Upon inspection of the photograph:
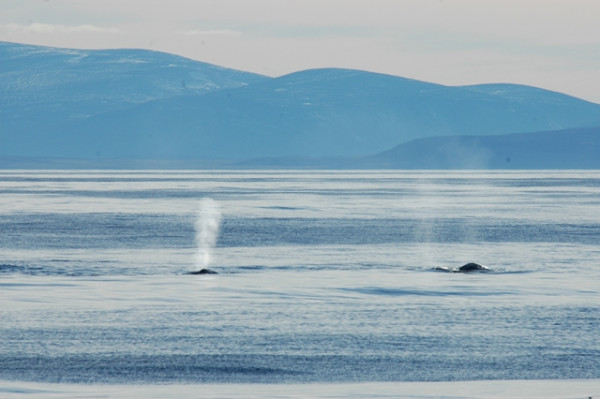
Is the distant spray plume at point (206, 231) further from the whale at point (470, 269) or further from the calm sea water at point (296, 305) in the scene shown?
the whale at point (470, 269)

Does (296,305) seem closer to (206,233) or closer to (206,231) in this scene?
(206,233)

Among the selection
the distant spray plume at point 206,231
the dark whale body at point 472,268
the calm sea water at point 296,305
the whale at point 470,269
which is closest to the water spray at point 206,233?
the distant spray plume at point 206,231

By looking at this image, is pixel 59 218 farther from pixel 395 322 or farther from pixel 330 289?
pixel 395 322

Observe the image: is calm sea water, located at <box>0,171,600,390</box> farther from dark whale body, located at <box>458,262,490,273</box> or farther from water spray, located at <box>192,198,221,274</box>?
dark whale body, located at <box>458,262,490,273</box>

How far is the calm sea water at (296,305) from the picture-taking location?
87.2ft

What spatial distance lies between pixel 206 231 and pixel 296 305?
3943cm

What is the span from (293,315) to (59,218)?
189 ft

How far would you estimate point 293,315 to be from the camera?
34.7 metres

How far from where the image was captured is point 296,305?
3706 cm

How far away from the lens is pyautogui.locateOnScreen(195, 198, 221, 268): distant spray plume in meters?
56.2

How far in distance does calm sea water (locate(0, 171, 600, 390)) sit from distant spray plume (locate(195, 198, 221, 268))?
50 centimetres

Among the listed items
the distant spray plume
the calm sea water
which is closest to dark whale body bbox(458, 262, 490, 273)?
the calm sea water

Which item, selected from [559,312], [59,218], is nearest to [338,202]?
[59,218]

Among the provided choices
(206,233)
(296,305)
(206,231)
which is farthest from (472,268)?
(206,231)
